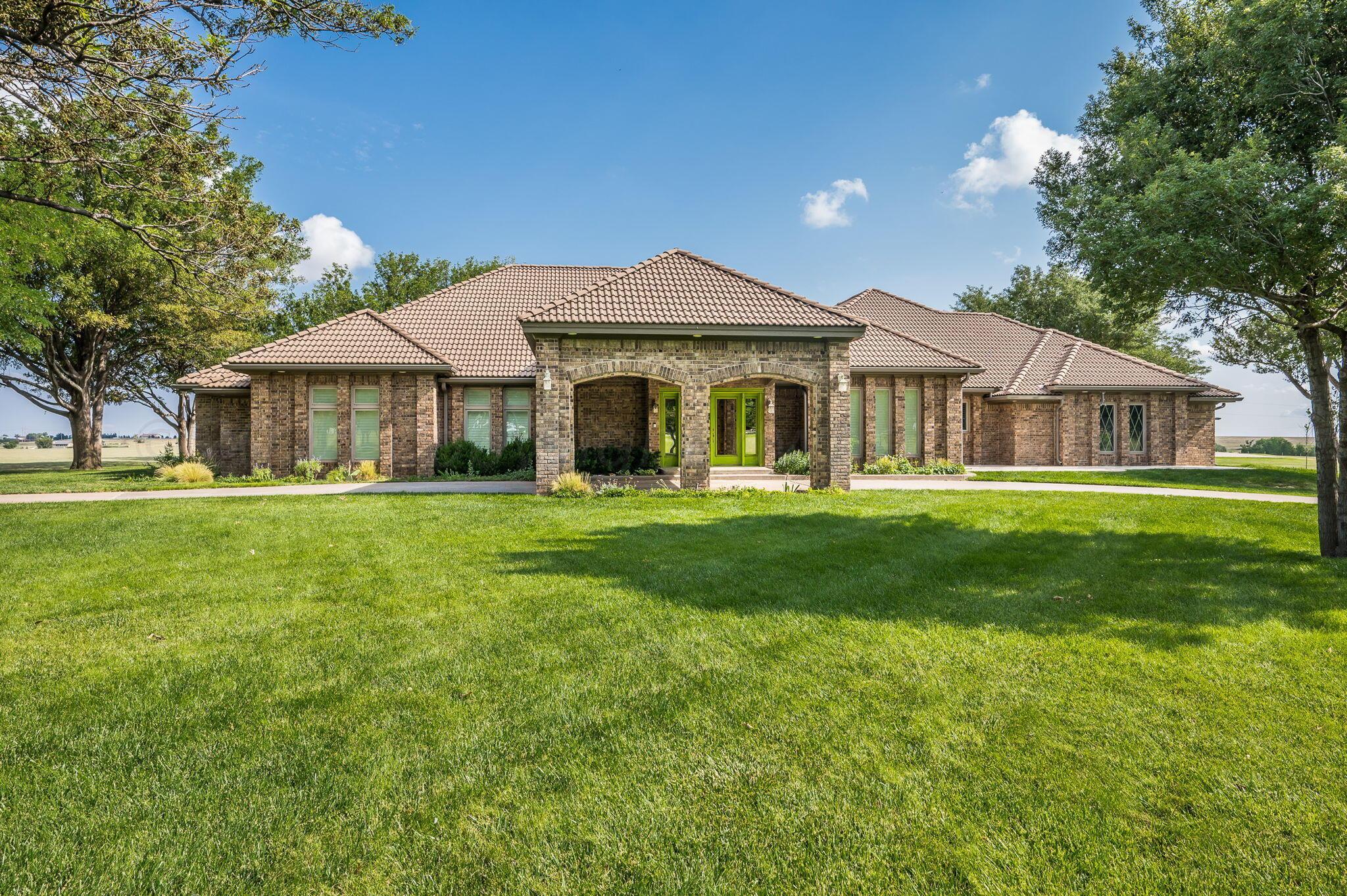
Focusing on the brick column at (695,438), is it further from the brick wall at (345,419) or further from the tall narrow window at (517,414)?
the brick wall at (345,419)

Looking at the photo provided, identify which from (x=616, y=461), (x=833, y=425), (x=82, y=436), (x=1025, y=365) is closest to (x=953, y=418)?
(x=1025, y=365)

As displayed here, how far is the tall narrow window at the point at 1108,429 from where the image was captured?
76.9 feet

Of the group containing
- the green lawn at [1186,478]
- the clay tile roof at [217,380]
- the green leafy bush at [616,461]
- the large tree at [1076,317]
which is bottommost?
the green lawn at [1186,478]

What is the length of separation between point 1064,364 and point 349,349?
2686 centimetres

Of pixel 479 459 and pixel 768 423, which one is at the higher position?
pixel 768 423

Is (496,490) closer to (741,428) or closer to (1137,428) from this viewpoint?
(741,428)

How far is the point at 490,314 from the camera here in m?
21.6

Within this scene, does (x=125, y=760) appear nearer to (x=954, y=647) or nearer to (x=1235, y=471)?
(x=954, y=647)

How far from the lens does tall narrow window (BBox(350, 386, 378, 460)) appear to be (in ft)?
60.5

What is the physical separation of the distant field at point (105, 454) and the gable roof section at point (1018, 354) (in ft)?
134

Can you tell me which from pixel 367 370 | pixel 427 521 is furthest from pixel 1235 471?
pixel 367 370

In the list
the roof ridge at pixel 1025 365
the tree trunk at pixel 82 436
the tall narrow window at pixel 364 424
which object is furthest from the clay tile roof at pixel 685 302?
the tree trunk at pixel 82 436

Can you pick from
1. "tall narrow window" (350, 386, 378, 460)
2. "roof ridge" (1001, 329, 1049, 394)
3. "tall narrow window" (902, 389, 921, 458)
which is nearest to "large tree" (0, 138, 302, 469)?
"tall narrow window" (350, 386, 378, 460)

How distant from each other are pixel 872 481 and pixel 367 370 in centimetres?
1564
